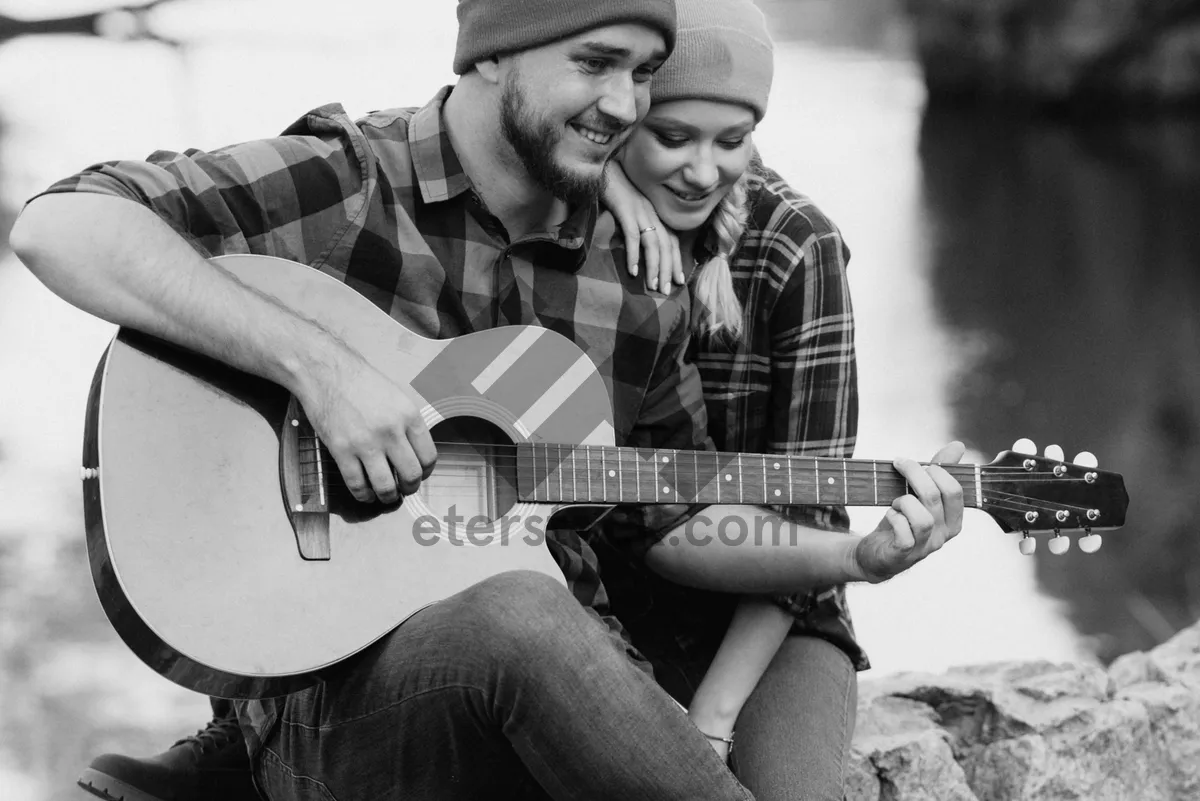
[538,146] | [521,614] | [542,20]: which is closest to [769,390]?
[538,146]

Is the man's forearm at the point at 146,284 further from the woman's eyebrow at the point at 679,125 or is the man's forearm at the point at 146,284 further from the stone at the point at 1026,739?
the stone at the point at 1026,739

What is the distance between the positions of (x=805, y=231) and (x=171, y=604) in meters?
1.04

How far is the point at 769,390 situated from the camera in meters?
1.93

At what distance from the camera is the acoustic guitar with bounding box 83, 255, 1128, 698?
132cm

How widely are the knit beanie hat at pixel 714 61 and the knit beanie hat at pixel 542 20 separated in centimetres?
6

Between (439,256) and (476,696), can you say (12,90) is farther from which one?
(476,696)

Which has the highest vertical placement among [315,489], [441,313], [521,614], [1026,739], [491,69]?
[491,69]

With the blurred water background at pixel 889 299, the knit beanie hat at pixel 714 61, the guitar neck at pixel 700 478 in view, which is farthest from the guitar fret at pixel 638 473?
the blurred water background at pixel 889 299

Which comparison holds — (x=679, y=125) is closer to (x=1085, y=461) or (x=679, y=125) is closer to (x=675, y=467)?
(x=675, y=467)

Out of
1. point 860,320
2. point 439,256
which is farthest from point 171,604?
point 860,320

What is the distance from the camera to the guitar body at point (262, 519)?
1313mm

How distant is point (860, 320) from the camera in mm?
4449

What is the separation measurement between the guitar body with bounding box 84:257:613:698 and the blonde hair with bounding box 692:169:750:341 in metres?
0.40

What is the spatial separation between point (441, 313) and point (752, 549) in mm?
539
